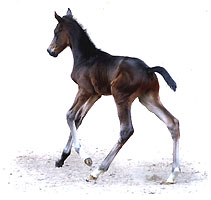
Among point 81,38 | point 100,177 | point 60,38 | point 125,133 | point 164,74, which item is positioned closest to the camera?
point 125,133

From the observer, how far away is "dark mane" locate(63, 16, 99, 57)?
10.8 meters

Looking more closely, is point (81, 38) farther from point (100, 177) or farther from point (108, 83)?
point (100, 177)

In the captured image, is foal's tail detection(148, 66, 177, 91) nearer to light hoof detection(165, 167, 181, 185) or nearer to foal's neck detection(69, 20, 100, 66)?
foal's neck detection(69, 20, 100, 66)

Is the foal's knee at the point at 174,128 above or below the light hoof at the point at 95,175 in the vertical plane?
above

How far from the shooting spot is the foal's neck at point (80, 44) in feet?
35.2

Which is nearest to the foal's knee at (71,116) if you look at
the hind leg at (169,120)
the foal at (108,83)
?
the foal at (108,83)

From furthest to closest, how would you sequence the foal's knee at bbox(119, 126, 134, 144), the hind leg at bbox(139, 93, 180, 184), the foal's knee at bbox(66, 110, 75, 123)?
the foal's knee at bbox(66, 110, 75, 123) → the hind leg at bbox(139, 93, 180, 184) → the foal's knee at bbox(119, 126, 134, 144)

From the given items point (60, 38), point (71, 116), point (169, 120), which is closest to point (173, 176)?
point (169, 120)

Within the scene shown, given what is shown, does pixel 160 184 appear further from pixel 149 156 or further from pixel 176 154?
pixel 149 156

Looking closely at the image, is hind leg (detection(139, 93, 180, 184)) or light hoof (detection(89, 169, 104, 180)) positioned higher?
hind leg (detection(139, 93, 180, 184))

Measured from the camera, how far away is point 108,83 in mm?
10203

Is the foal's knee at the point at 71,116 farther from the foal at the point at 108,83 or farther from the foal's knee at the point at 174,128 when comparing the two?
the foal's knee at the point at 174,128

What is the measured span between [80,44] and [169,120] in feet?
5.99

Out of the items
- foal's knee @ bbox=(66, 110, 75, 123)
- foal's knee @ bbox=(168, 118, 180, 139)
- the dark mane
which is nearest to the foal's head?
the dark mane
